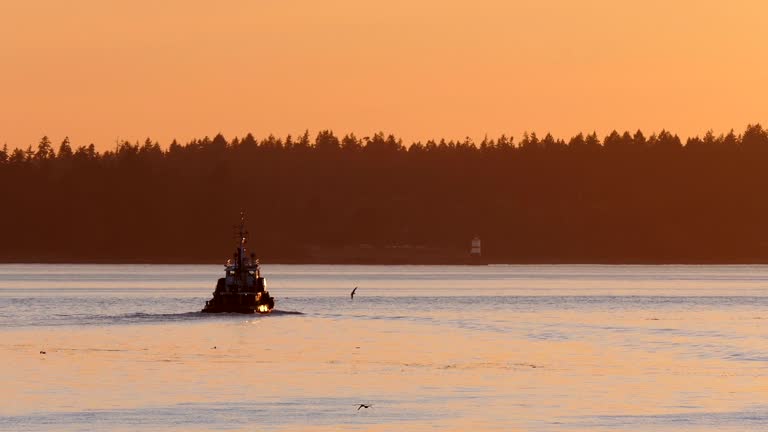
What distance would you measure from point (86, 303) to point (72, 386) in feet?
327

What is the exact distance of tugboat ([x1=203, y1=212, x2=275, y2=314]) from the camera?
152163mm

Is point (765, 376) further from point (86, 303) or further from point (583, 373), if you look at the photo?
point (86, 303)

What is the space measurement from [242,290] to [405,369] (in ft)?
190

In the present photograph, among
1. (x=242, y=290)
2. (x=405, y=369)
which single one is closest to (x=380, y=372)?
(x=405, y=369)

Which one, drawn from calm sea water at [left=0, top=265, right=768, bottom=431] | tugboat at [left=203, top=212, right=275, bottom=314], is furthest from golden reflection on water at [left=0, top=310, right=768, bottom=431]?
tugboat at [left=203, top=212, right=275, bottom=314]

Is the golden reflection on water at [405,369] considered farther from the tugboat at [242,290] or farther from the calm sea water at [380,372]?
the tugboat at [242,290]

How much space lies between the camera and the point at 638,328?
14188 centimetres

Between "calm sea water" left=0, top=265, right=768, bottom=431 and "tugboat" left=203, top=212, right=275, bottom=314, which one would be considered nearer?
"calm sea water" left=0, top=265, right=768, bottom=431

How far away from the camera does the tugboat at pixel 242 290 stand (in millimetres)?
152163

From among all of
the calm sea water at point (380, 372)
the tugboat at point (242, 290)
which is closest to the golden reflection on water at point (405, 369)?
the calm sea water at point (380, 372)

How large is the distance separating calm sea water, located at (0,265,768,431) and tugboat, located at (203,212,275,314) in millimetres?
1548

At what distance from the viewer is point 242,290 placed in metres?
154

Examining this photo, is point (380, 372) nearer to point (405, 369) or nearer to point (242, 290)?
point (405, 369)

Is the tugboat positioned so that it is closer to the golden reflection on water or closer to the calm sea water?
the calm sea water
